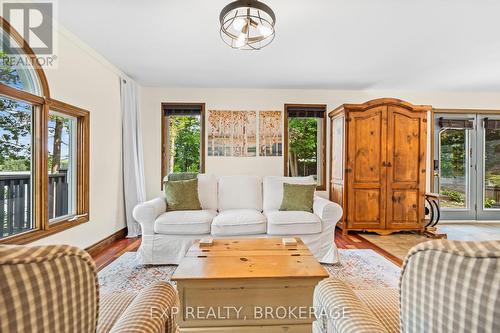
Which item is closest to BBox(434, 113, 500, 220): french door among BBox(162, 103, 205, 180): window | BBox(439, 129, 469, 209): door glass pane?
BBox(439, 129, 469, 209): door glass pane

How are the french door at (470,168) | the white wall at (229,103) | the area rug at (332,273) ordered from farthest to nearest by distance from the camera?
1. the french door at (470,168)
2. the white wall at (229,103)
3. the area rug at (332,273)

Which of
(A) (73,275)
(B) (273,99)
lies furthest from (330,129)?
(A) (73,275)

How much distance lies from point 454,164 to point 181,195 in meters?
4.85

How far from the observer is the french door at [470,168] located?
4.70m

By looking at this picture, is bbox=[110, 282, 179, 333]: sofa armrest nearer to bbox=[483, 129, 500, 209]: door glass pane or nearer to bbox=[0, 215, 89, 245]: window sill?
bbox=[0, 215, 89, 245]: window sill

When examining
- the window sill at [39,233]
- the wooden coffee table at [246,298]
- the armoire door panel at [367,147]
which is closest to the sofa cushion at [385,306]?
the wooden coffee table at [246,298]

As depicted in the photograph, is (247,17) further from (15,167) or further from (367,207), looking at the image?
(367,207)

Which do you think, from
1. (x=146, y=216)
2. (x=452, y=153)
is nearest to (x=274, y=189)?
(x=146, y=216)

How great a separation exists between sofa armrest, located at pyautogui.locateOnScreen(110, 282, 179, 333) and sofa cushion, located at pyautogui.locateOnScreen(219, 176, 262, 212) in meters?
2.32

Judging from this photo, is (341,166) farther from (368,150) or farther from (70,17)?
(70,17)

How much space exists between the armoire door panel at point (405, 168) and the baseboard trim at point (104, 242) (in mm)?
3935

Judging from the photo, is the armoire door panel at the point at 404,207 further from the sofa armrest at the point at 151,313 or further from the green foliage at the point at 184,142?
the sofa armrest at the point at 151,313

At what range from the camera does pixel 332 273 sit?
2600 mm

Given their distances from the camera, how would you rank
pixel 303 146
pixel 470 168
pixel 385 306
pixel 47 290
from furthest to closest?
pixel 470 168 < pixel 303 146 < pixel 385 306 < pixel 47 290
